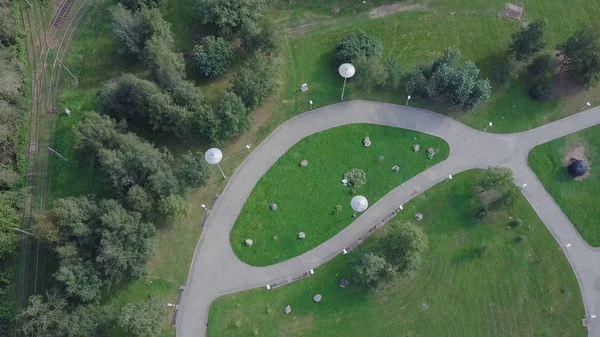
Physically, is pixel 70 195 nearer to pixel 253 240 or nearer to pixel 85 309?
pixel 85 309

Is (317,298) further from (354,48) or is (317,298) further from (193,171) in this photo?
(354,48)

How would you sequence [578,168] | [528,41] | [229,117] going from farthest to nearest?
[528,41], [578,168], [229,117]

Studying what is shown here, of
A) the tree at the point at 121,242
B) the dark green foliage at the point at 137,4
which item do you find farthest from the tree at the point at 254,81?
the tree at the point at 121,242

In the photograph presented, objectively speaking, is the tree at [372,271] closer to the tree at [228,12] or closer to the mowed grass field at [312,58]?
the mowed grass field at [312,58]

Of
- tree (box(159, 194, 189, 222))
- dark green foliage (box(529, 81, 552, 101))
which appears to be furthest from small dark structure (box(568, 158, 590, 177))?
tree (box(159, 194, 189, 222))

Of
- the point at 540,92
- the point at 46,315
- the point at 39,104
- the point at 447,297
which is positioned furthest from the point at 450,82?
the point at 39,104

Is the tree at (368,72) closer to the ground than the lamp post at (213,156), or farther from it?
farther from it

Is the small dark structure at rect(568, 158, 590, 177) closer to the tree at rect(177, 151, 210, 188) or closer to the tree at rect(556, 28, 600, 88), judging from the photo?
the tree at rect(556, 28, 600, 88)
